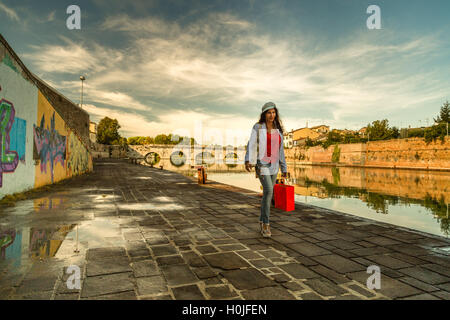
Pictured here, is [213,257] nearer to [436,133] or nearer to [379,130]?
[436,133]

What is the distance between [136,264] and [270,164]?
78.8 inches

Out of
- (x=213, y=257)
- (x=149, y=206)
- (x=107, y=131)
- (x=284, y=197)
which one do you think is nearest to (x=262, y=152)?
(x=213, y=257)

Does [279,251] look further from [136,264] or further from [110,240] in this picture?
[110,240]

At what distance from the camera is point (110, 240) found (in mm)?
3312

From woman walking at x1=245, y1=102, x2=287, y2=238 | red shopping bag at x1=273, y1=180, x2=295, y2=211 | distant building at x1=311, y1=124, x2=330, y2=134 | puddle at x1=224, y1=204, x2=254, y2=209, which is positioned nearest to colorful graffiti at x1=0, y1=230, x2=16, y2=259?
woman walking at x1=245, y1=102, x2=287, y2=238

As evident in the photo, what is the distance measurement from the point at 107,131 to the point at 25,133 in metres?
63.4

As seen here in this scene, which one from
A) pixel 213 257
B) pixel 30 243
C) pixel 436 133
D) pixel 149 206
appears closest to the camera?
pixel 213 257

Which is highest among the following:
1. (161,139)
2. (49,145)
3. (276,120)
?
(161,139)

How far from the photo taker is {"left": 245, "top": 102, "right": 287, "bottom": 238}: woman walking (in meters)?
3.54

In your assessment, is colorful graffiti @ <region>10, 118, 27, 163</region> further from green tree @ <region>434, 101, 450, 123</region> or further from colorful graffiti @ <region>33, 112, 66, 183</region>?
green tree @ <region>434, 101, 450, 123</region>

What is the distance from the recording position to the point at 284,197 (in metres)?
5.44

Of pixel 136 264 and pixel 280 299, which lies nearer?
pixel 280 299

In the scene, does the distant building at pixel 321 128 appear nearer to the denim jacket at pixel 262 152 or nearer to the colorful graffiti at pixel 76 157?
the colorful graffiti at pixel 76 157
